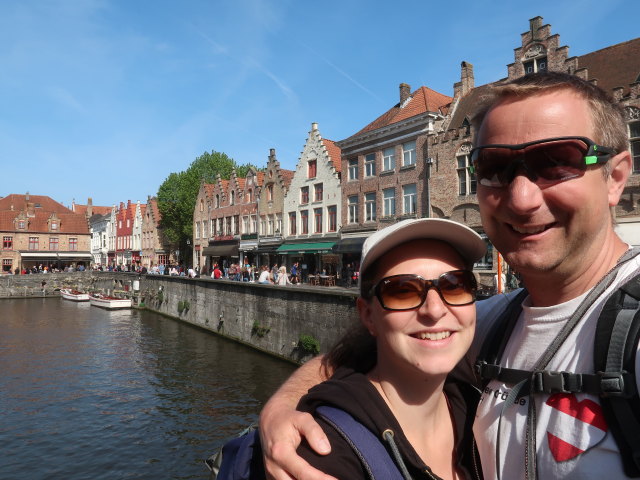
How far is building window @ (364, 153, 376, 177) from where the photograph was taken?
25.2 metres

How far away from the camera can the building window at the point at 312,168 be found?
1171 inches

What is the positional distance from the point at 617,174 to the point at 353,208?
984 inches

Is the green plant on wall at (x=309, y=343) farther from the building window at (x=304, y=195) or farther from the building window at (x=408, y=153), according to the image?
the building window at (x=304, y=195)

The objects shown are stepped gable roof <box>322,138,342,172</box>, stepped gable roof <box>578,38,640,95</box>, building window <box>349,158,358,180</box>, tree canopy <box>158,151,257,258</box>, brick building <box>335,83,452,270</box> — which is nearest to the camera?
stepped gable roof <box>578,38,640,95</box>

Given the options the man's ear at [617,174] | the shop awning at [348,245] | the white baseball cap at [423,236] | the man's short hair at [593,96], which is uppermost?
the shop awning at [348,245]

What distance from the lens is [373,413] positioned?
1.45m

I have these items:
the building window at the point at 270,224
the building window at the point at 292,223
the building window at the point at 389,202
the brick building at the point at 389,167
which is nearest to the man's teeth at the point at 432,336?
the brick building at the point at 389,167

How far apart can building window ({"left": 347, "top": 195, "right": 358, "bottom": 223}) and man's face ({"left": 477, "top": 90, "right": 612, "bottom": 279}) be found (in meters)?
24.6

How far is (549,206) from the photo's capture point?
1.47 metres

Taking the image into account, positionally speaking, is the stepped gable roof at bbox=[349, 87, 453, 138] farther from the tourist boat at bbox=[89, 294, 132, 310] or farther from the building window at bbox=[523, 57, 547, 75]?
the tourist boat at bbox=[89, 294, 132, 310]

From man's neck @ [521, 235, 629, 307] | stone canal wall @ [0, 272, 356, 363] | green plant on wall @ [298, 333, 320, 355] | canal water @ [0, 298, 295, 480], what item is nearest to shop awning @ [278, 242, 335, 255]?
stone canal wall @ [0, 272, 356, 363]

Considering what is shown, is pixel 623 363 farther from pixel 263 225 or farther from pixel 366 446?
pixel 263 225

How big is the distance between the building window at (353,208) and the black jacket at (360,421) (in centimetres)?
2458

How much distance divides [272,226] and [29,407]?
21.9m
